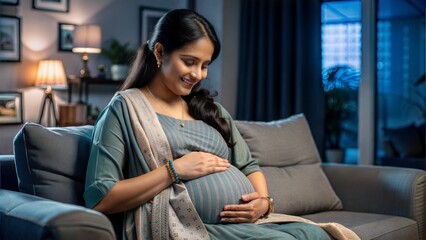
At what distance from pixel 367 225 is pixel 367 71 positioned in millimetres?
2661

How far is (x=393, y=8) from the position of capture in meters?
4.94

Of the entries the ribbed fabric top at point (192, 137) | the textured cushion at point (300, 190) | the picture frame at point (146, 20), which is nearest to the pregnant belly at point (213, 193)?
the ribbed fabric top at point (192, 137)

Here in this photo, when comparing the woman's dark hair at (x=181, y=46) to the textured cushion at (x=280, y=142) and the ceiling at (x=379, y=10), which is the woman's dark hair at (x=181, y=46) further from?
the ceiling at (x=379, y=10)

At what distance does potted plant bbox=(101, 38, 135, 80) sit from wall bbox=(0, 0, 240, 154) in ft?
0.55

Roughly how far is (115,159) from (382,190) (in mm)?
1465

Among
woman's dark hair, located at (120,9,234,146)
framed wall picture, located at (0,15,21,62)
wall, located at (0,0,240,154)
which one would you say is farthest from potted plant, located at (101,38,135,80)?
woman's dark hair, located at (120,9,234,146)

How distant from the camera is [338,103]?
527 cm

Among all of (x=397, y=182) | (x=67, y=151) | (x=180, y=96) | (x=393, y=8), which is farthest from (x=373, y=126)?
(x=67, y=151)

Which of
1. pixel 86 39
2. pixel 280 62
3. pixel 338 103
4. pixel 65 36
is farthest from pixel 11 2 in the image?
pixel 338 103

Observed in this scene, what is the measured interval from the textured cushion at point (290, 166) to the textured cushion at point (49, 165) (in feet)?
3.08

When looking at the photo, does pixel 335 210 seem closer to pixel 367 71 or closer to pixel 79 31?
pixel 367 71

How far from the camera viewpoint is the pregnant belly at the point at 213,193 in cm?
201

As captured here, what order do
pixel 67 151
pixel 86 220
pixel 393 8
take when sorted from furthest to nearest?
1. pixel 393 8
2. pixel 67 151
3. pixel 86 220

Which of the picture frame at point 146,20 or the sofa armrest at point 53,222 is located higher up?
the picture frame at point 146,20
